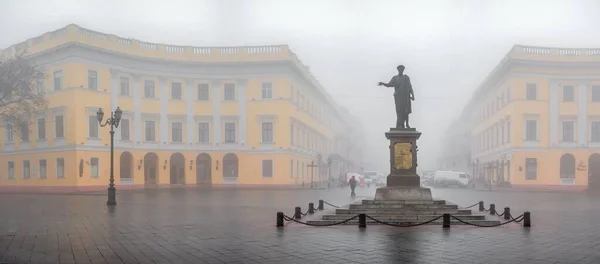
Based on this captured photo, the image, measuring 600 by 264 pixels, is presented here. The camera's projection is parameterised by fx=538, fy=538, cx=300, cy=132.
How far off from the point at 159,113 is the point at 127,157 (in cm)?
495

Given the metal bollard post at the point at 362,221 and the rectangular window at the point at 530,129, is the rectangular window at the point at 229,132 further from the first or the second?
the metal bollard post at the point at 362,221

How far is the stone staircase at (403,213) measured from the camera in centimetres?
1603

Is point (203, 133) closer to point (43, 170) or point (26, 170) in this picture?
point (43, 170)

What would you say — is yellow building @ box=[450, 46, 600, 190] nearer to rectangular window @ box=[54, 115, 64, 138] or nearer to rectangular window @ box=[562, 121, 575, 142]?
rectangular window @ box=[562, 121, 575, 142]

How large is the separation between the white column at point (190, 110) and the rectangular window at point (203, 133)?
0.63 meters

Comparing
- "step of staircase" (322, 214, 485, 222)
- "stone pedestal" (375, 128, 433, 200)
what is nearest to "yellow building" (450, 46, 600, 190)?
"stone pedestal" (375, 128, 433, 200)

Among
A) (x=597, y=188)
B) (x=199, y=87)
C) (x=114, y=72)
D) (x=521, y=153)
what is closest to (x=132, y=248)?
(x=114, y=72)

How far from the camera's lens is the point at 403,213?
1677 cm

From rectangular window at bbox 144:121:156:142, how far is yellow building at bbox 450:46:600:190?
32900 mm

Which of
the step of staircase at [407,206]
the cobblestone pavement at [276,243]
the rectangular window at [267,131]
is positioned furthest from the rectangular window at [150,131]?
the step of staircase at [407,206]

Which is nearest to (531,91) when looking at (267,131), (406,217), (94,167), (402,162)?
(267,131)

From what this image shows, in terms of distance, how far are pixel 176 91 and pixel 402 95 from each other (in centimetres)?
3479

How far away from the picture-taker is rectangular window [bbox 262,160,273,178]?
49.7 m

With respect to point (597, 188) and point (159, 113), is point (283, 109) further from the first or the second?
point (597, 188)
